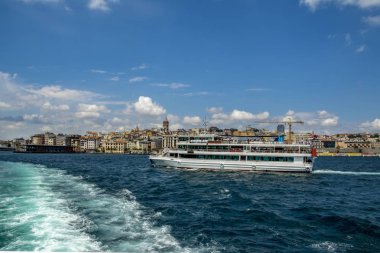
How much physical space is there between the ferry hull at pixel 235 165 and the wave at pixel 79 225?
4139 cm

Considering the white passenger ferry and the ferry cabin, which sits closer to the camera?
the white passenger ferry

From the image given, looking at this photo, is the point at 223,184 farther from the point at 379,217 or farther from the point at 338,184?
the point at 379,217

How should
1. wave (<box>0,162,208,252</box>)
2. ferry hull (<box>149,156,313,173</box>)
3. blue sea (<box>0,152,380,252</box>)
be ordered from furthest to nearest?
1. ferry hull (<box>149,156,313,173</box>)
2. blue sea (<box>0,152,380,252</box>)
3. wave (<box>0,162,208,252</box>)

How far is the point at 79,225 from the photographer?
75.3ft

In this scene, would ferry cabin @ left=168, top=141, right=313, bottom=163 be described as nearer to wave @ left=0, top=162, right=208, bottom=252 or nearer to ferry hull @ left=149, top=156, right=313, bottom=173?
ferry hull @ left=149, top=156, right=313, bottom=173

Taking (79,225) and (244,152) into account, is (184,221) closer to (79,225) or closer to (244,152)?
(79,225)

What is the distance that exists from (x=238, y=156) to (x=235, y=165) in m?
2.24

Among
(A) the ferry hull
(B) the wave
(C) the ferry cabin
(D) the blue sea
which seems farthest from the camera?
(C) the ferry cabin

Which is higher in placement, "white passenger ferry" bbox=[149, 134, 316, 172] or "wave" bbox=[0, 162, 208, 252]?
"white passenger ferry" bbox=[149, 134, 316, 172]

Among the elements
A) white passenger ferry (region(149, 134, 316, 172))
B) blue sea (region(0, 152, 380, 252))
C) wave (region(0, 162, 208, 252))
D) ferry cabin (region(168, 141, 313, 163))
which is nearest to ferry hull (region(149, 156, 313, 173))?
white passenger ferry (region(149, 134, 316, 172))

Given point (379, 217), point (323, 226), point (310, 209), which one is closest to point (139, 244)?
point (323, 226)

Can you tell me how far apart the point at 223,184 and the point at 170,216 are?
23.4 m

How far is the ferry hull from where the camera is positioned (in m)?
70.4

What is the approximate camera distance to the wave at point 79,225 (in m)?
19.0
